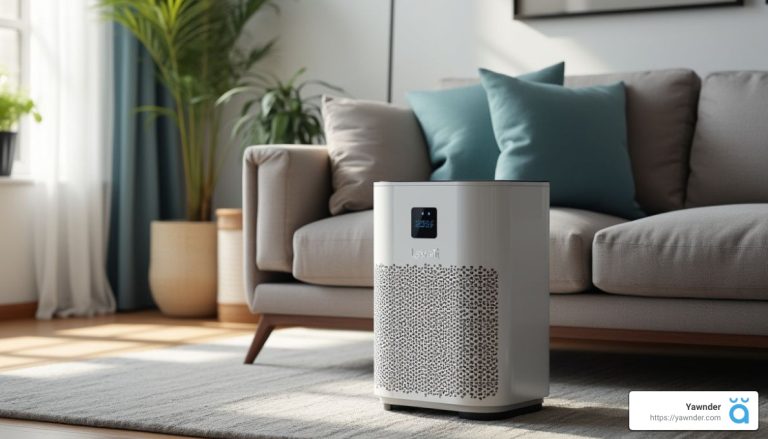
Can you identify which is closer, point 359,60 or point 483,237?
point 483,237

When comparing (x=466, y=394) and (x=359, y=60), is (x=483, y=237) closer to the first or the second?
(x=466, y=394)

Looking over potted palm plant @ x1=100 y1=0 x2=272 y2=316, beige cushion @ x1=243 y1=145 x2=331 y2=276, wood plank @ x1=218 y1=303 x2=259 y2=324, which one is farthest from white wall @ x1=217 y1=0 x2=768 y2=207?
beige cushion @ x1=243 y1=145 x2=331 y2=276

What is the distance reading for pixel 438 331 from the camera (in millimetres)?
2287

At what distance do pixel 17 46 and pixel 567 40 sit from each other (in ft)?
6.88

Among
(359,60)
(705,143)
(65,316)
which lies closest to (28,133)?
(65,316)

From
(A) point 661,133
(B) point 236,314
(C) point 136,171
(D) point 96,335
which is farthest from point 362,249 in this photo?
(C) point 136,171

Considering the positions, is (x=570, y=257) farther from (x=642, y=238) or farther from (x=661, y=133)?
(x=661, y=133)

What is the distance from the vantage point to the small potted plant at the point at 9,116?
4184 mm

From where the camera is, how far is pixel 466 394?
2262 millimetres

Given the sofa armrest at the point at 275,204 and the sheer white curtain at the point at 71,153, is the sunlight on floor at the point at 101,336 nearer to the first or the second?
the sheer white curtain at the point at 71,153

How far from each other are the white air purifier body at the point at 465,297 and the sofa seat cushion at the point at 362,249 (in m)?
0.29

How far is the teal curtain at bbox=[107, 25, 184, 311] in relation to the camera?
464 centimetres

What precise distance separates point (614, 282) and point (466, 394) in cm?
52

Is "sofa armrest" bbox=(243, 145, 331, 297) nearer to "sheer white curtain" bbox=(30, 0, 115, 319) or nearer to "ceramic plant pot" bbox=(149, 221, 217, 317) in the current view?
"ceramic plant pot" bbox=(149, 221, 217, 317)
